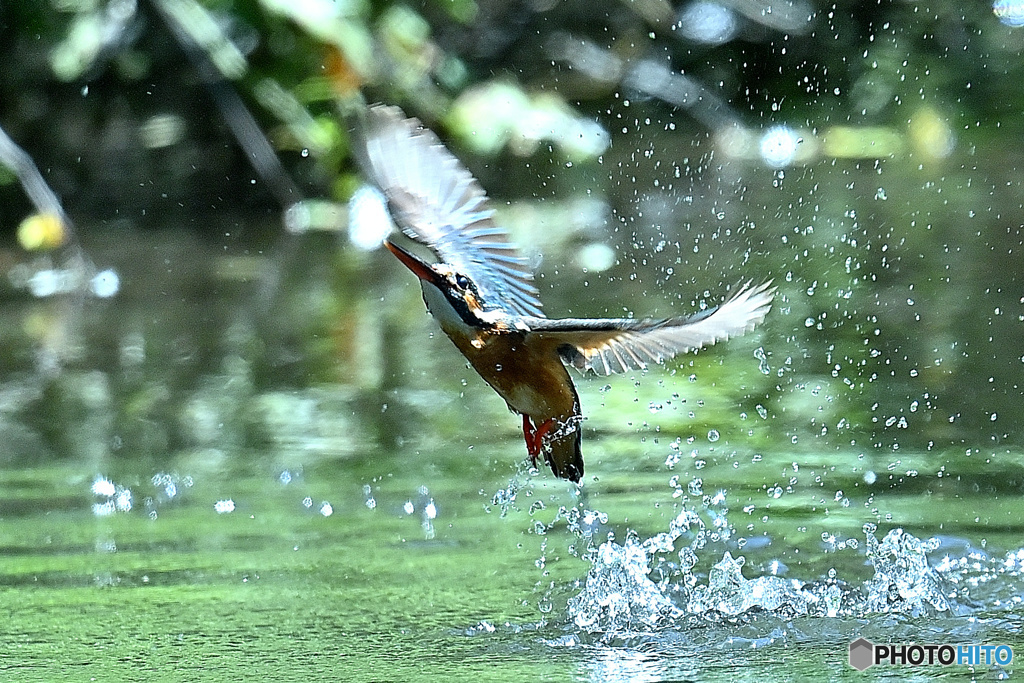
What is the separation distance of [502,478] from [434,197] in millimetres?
1005

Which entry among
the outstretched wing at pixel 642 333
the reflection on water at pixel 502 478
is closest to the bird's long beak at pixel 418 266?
the outstretched wing at pixel 642 333

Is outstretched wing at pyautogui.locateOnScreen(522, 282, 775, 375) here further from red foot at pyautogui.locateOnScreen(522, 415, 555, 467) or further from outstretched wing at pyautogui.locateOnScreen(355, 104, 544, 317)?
outstretched wing at pyautogui.locateOnScreen(355, 104, 544, 317)

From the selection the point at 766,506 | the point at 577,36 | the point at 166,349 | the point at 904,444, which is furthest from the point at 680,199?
the point at 766,506

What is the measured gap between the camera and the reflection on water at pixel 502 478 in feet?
10.8

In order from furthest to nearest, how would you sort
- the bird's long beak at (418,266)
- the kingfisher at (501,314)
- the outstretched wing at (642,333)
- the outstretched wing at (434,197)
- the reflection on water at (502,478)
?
1. the outstretched wing at (434,197)
2. the reflection on water at (502,478)
3. the bird's long beak at (418,266)
4. the kingfisher at (501,314)
5. the outstretched wing at (642,333)

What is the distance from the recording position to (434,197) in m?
3.70

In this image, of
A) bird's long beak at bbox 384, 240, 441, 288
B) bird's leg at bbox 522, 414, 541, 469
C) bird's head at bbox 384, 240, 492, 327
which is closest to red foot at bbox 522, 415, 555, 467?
bird's leg at bbox 522, 414, 541, 469

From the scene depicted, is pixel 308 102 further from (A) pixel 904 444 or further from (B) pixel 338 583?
(B) pixel 338 583

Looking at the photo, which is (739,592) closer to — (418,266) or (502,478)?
(418,266)

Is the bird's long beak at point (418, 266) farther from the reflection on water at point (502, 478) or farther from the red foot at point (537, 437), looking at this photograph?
the reflection on water at point (502, 478)

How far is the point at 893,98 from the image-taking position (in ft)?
37.2

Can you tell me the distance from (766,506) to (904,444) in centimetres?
76

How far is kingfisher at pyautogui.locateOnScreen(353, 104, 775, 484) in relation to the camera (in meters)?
2.90

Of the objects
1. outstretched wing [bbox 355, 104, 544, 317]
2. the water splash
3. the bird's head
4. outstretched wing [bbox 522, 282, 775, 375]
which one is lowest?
the water splash
